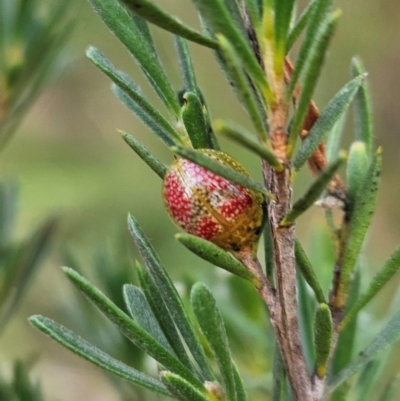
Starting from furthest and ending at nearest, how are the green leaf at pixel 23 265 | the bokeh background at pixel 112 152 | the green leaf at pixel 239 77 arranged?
1. the bokeh background at pixel 112 152
2. the green leaf at pixel 23 265
3. the green leaf at pixel 239 77

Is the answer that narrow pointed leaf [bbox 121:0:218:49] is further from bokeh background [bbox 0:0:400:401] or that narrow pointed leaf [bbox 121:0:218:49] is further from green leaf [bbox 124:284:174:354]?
bokeh background [bbox 0:0:400:401]

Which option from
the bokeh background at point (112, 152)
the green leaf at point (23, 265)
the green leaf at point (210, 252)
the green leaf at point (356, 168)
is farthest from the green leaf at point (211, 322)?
the bokeh background at point (112, 152)

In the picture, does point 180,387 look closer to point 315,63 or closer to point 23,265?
point 315,63

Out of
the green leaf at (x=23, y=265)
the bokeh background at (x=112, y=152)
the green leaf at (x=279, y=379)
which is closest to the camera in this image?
the green leaf at (x=279, y=379)

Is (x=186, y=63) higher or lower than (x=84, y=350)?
higher

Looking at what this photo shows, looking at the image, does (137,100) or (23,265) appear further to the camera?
(23,265)

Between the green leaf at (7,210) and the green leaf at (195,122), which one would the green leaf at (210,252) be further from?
the green leaf at (7,210)

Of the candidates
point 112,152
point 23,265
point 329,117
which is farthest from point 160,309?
point 112,152

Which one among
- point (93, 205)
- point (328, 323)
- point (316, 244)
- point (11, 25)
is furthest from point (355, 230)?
point (93, 205)
